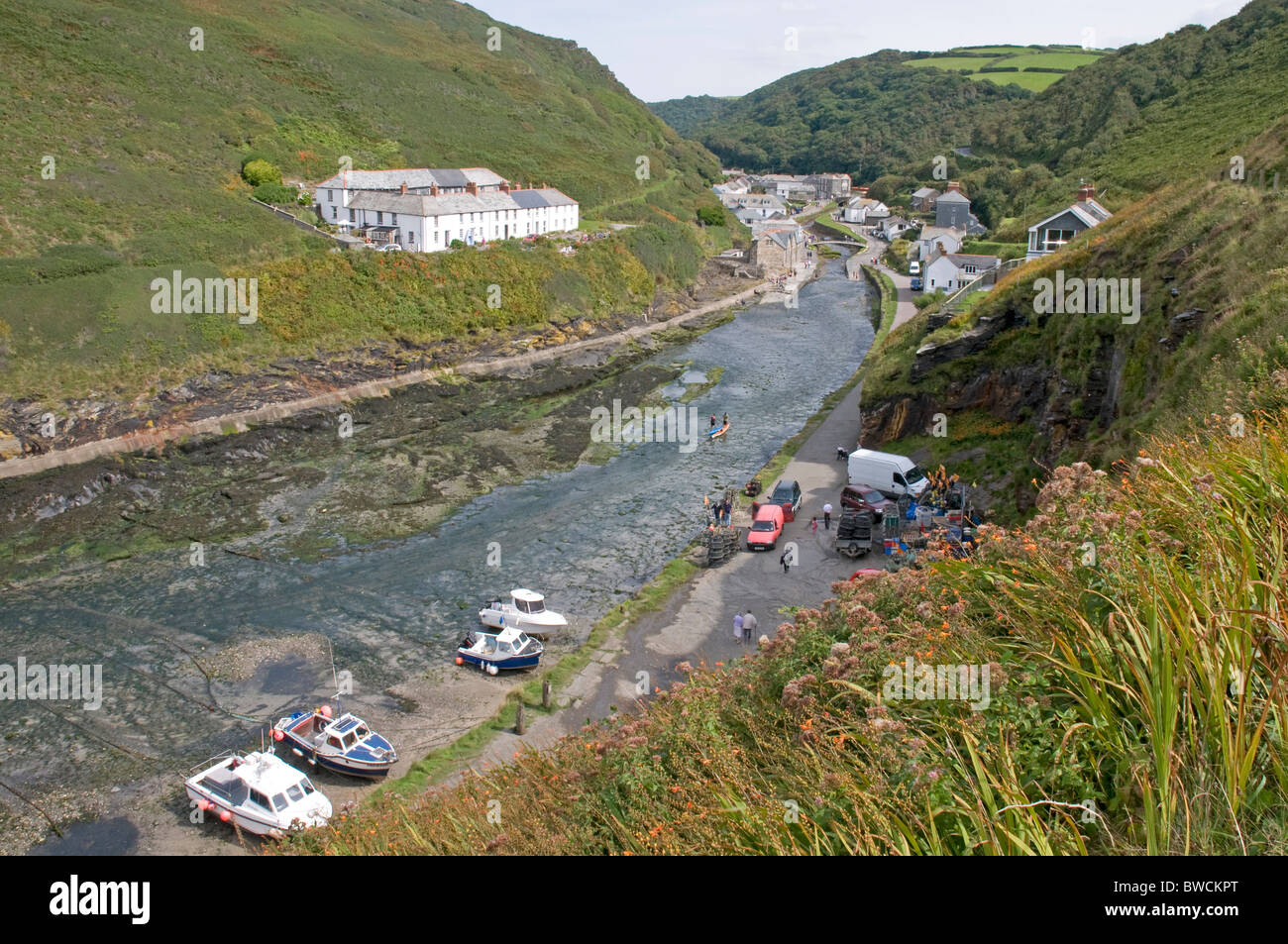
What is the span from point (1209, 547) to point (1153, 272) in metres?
21.2

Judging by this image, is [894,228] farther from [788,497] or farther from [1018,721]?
[1018,721]

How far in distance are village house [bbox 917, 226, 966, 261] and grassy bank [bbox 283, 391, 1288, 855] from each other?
232 ft

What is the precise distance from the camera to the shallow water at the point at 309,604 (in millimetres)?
19938

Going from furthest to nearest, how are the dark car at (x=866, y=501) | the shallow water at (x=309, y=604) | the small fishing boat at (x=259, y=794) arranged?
the dark car at (x=866, y=501)
the shallow water at (x=309, y=604)
the small fishing boat at (x=259, y=794)

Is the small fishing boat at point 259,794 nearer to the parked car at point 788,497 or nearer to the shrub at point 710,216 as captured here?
the parked car at point 788,497

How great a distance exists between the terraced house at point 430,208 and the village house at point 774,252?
2557 cm

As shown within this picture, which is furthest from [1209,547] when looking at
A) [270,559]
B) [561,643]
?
[270,559]

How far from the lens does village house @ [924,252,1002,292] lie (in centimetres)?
6239

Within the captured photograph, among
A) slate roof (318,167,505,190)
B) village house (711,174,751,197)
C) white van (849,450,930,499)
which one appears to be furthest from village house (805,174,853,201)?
white van (849,450,930,499)

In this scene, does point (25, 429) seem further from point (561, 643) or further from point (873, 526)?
point (873, 526)

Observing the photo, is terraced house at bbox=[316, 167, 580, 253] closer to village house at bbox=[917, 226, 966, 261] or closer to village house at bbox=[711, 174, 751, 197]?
village house at bbox=[917, 226, 966, 261]

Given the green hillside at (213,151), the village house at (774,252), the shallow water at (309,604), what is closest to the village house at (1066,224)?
the shallow water at (309,604)

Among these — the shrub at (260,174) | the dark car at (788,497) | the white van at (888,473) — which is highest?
the shrub at (260,174)

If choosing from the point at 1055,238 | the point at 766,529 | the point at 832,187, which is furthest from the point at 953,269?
the point at 832,187
